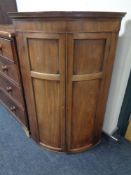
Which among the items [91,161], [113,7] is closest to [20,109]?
[91,161]

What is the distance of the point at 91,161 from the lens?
1.36 meters

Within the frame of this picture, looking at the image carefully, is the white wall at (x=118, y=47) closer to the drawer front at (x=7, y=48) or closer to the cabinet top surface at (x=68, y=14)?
the cabinet top surface at (x=68, y=14)

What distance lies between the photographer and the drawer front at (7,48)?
1126 millimetres

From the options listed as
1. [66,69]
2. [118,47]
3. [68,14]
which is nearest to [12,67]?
[66,69]

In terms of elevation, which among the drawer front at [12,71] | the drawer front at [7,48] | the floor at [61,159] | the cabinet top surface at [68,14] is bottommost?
the floor at [61,159]

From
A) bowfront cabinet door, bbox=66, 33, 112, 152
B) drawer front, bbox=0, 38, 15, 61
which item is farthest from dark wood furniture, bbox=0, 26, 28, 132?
bowfront cabinet door, bbox=66, 33, 112, 152

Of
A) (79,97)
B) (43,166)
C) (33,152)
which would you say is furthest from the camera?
(33,152)

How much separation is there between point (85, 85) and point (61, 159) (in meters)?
0.74

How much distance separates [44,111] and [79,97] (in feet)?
1.02

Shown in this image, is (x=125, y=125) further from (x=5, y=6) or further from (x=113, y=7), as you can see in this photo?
(x=5, y=6)

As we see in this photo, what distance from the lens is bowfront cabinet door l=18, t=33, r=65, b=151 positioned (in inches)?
37.4

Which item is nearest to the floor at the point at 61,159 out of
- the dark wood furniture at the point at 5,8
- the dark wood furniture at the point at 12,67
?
the dark wood furniture at the point at 12,67

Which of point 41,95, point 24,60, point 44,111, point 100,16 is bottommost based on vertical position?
point 44,111

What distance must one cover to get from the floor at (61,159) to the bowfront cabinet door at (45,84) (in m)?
0.12
